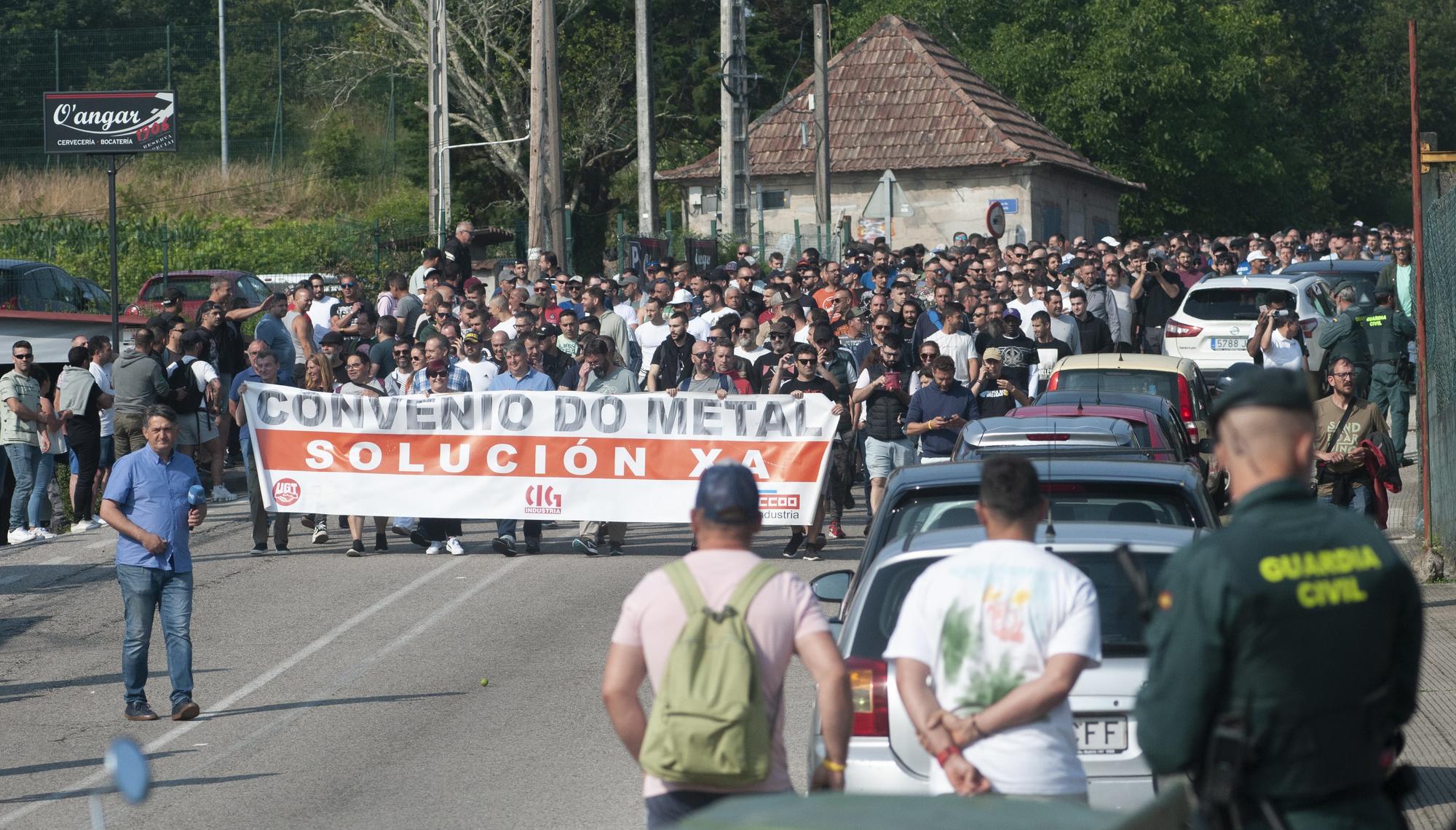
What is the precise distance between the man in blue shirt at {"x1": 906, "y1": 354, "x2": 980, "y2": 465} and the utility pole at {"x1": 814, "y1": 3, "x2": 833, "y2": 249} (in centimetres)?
2307

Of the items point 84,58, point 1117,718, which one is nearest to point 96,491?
point 1117,718

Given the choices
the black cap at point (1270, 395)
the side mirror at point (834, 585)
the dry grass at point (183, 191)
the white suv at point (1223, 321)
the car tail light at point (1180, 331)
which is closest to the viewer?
the black cap at point (1270, 395)

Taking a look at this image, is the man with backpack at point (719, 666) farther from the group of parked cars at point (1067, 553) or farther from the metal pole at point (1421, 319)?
the metal pole at point (1421, 319)

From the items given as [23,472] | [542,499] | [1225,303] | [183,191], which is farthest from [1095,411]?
[183,191]

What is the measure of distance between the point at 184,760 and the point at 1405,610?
7209mm

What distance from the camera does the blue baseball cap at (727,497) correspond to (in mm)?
5207

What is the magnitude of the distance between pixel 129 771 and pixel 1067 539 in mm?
3717

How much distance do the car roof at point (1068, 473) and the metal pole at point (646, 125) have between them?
28743mm

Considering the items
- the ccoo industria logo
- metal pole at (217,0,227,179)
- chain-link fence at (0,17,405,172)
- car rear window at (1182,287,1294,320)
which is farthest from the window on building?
car rear window at (1182,287,1294,320)

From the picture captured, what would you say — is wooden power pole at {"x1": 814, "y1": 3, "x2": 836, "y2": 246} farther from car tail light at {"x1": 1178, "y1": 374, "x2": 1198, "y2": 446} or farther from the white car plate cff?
the white car plate cff

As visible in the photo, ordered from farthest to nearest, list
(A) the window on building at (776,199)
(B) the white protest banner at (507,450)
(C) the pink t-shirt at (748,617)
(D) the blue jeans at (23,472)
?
(A) the window on building at (776,199), (D) the blue jeans at (23,472), (B) the white protest banner at (507,450), (C) the pink t-shirt at (748,617)

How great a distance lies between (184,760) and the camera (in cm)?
961

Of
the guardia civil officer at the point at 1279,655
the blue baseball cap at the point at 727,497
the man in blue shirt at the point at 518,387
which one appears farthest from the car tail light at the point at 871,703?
the man in blue shirt at the point at 518,387

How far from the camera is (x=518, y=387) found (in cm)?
1659
